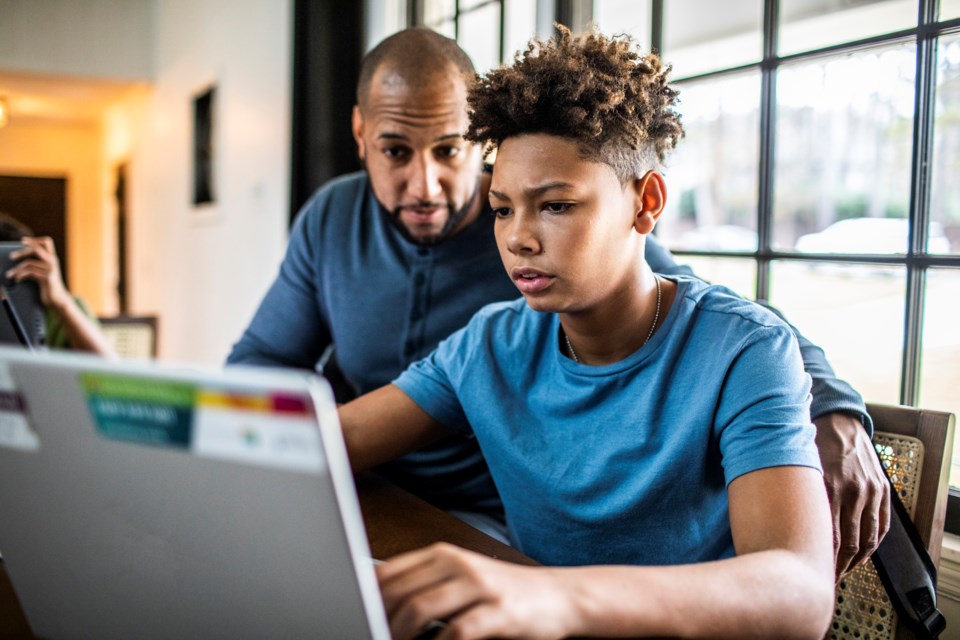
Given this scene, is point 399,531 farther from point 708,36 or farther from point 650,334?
point 708,36

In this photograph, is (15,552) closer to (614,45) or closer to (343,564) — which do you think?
(343,564)

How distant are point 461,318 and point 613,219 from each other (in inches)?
23.8

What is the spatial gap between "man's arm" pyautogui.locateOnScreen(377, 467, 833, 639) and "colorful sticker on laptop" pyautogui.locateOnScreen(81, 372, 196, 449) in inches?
8.0

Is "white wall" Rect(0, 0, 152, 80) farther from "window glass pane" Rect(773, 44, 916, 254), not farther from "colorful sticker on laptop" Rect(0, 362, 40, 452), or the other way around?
"colorful sticker on laptop" Rect(0, 362, 40, 452)

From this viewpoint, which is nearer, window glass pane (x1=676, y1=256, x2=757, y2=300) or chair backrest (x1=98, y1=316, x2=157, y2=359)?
window glass pane (x1=676, y1=256, x2=757, y2=300)

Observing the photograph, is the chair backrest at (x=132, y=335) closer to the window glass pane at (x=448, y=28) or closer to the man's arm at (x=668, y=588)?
the window glass pane at (x=448, y=28)

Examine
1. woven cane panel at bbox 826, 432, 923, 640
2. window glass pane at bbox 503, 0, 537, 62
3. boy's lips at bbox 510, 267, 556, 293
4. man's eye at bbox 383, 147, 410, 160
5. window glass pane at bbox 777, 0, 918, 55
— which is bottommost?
woven cane panel at bbox 826, 432, 923, 640

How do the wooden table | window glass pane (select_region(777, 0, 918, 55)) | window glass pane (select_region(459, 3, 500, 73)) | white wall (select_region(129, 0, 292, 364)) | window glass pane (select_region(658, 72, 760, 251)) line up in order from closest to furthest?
the wooden table < window glass pane (select_region(777, 0, 918, 55)) < window glass pane (select_region(658, 72, 760, 251)) < window glass pane (select_region(459, 3, 500, 73)) < white wall (select_region(129, 0, 292, 364))

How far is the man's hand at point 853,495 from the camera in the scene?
2.81ft

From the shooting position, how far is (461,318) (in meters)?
1.56

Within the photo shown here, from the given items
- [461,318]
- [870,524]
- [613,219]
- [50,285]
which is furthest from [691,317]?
[50,285]

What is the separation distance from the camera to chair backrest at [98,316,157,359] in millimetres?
3139

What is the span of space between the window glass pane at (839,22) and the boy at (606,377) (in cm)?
67

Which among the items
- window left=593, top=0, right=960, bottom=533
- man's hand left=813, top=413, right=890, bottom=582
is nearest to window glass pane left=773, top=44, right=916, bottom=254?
window left=593, top=0, right=960, bottom=533
